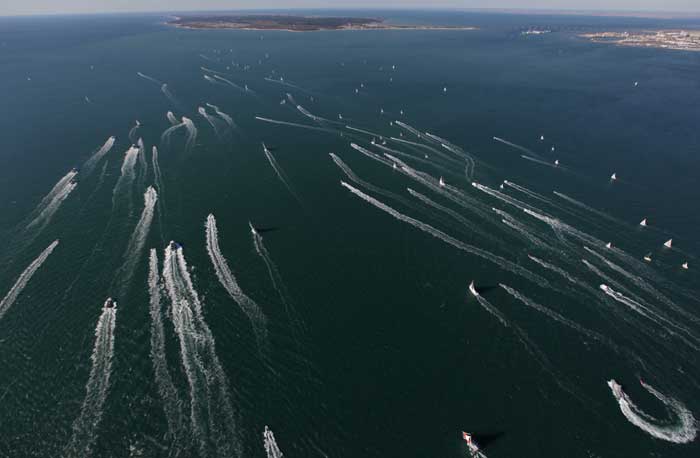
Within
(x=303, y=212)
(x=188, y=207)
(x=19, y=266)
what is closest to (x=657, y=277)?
(x=303, y=212)

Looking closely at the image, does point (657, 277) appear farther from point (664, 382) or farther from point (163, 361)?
point (163, 361)

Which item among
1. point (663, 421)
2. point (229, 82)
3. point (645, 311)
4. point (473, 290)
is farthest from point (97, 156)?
point (663, 421)

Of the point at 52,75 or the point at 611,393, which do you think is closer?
the point at 611,393

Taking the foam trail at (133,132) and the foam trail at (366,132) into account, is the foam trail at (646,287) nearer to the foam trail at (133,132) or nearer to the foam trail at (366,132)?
the foam trail at (366,132)

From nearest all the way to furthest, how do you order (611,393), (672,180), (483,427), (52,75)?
1. (483,427)
2. (611,393)
3. (672,180)
4. (52,75)

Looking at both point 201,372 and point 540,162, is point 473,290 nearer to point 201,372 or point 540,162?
point 201,372

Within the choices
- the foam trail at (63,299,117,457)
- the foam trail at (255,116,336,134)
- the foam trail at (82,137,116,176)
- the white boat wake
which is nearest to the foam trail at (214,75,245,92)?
the foam trail at (255,116,336,134)
